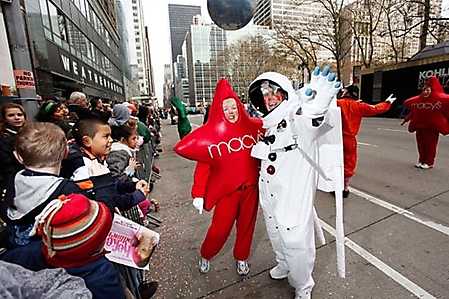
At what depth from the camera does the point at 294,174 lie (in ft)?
6.58

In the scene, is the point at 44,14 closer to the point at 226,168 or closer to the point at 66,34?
the point at 66,34

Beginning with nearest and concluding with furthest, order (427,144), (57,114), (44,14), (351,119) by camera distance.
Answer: (57,114) → (351,119) → (427,144) → (44,14)

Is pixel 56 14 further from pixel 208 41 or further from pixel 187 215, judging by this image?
pixel 208 41

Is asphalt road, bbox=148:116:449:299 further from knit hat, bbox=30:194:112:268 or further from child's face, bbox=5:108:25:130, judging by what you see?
child's face, bbox=5:108:25:130

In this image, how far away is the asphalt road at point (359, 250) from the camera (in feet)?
7.64

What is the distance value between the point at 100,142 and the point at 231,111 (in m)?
1.12

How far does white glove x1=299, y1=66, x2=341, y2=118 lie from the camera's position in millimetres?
1729

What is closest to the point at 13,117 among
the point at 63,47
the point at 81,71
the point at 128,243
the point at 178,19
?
the point at 128,243

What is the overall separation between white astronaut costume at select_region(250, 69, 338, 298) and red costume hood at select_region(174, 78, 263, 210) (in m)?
0.27

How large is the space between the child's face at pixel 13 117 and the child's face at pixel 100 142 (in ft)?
4.79

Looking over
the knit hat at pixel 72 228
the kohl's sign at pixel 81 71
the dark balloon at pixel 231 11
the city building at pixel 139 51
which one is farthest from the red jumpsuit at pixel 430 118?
the city building at pixel 139 51

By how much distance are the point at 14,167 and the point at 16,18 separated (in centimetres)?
198

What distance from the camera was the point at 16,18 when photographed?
3275mm

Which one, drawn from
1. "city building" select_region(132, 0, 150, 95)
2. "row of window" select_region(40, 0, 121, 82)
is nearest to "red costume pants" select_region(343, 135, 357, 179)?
"row of window" select_region(40, 0, 121, 82)
